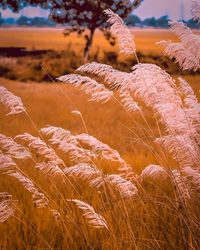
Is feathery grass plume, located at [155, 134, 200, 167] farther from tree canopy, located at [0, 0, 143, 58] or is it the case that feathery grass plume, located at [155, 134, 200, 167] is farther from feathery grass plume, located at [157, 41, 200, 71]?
tree canopy, located at [0, 0, 143, 58]

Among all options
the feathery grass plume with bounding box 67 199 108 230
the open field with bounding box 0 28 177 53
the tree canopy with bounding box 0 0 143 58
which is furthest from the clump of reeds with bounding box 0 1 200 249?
the tree canopy with bounding box 0 0 143 58

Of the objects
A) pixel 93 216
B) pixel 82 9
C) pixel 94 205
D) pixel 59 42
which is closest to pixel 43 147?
pixel 93 216

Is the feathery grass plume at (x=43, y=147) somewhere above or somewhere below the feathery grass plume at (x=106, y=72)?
below

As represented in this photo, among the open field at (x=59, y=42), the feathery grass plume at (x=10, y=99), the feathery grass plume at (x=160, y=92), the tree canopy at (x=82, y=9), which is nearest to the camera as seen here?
the feathery grass plume at (x=10, y=99)

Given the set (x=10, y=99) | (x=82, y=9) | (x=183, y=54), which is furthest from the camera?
(x=82, y=9)

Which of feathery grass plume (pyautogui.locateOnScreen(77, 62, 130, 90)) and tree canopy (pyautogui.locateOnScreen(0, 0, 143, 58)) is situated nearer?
feathery grass plume (pyautogui.locateOnScreen(77, 62, 130, 90))

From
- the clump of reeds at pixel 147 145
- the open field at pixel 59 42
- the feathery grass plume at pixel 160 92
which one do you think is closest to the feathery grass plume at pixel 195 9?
the clump of reeds at pixel 147 145

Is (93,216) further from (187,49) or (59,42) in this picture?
(59,42)

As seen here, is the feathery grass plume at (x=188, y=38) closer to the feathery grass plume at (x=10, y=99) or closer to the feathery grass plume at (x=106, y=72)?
the feathery grass plume at (x=106, y=72)

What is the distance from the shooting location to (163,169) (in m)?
2.44

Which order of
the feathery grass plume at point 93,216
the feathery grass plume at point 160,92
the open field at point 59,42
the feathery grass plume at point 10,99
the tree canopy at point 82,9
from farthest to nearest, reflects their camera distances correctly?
the open field at point 59,42, the tree canopy at point 82,9, the feathery grass plume at point 160,92, the feathery grass plume at point 10,99, the feathery grass plume at point 93,216

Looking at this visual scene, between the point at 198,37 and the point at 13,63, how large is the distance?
16.4m

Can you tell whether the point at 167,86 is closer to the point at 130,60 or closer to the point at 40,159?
the point at 40,159

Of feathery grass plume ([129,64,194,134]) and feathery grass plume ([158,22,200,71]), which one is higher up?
feathery grass plume ([158,22,200,71])
